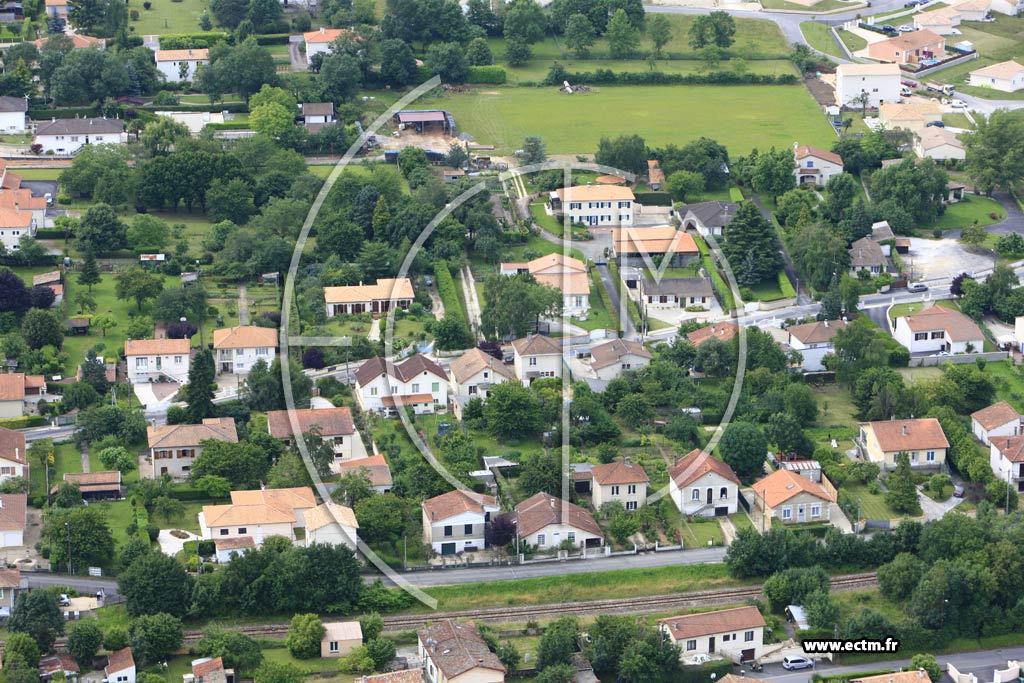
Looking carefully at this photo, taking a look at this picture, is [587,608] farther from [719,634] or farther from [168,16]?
[168,16]

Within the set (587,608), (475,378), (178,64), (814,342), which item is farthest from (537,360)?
(178,64)

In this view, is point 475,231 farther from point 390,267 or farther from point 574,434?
point 574,434

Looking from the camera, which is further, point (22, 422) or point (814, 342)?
point (814, 342)

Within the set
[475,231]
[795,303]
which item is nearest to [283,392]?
[475,231]

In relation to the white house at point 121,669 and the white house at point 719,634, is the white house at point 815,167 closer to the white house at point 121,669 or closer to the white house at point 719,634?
the white house at point 719,634

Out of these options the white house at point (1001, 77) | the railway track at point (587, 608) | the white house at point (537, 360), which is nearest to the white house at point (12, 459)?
the railway track at point (587, 608)

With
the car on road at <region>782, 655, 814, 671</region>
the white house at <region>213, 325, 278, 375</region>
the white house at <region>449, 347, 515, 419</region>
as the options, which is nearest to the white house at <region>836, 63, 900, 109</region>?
the white house at <region>449, 347, 515, 419</region>
